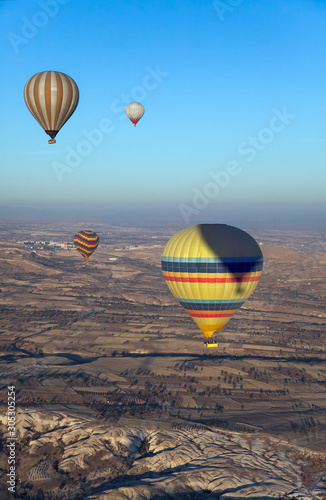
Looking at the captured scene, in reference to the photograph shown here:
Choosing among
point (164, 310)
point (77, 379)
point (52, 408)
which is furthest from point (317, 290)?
point (52, 408)

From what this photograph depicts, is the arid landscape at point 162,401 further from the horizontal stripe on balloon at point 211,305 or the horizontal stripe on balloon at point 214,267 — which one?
the horizontal stripe on balloon at point 214,267

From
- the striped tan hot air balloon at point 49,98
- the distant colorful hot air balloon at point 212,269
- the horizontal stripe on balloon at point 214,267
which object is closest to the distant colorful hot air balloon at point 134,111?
the striped tan hot air balloon at point 49,98

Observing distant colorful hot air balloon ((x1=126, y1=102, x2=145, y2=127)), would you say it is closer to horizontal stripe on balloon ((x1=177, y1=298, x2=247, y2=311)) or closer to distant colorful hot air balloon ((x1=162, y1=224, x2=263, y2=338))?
distant colorful hot air balloon ((x1=162, y1=224, x2=263, y2=338))

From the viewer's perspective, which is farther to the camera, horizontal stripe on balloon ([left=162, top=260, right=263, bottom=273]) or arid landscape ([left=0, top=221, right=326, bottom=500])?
horizontal stripe on balloon ([left=162, top=260, right=263, bottom=273])

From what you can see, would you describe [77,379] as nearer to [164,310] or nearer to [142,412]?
[142,412]

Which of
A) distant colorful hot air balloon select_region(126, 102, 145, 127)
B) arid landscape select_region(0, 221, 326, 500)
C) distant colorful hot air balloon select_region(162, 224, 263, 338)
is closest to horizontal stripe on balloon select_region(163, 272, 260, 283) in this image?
distant colorful hot air balloon select_region(162, 224, 263, 338)
